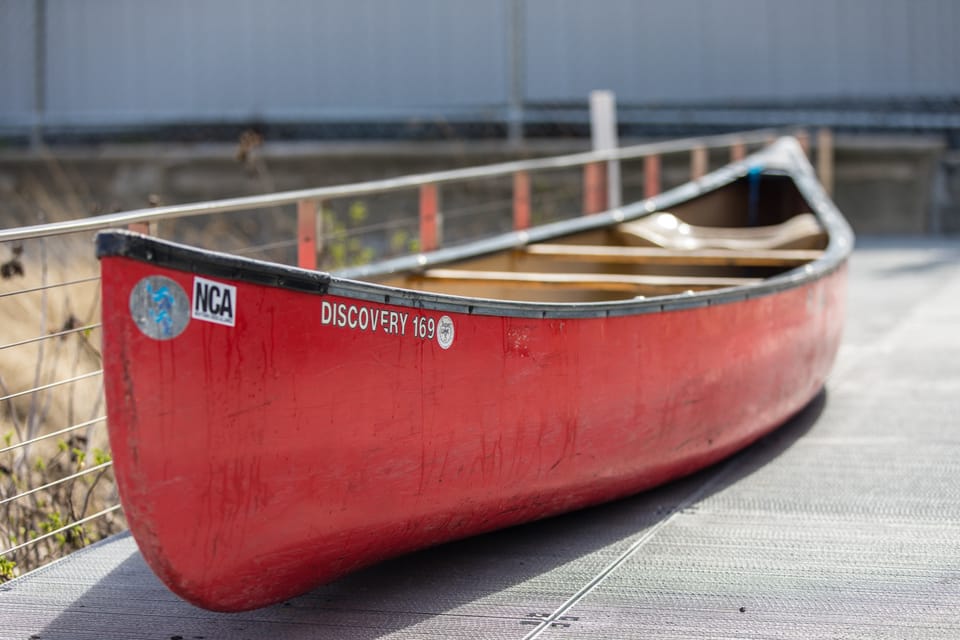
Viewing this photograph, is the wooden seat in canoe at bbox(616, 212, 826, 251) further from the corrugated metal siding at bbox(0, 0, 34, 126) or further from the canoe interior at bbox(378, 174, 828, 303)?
the corrugated metal siding at bbox(0, 0, 34, 126)

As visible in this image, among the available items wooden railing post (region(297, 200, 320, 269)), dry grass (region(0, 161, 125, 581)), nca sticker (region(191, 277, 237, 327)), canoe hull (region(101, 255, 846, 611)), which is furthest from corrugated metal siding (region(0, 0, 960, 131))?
nca sticker (region(191, 277, 237, 327))

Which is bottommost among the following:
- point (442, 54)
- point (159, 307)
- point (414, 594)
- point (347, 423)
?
point (414, 594)

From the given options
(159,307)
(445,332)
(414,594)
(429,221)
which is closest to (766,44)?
(429,221)

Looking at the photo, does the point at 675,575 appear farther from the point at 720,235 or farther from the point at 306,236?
the point at 720,235

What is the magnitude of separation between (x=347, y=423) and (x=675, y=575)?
123 cm

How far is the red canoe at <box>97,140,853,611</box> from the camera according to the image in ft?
10.7

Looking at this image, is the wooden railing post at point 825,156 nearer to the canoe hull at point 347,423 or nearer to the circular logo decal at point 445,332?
the canoe hull at point 347,423

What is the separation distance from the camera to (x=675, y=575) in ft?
13.3

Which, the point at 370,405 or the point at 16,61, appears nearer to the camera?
the point at 370,405

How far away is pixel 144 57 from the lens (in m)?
17.0

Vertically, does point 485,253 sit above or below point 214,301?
below

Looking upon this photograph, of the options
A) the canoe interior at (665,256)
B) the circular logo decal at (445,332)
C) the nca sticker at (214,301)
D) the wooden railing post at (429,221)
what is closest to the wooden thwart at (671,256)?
the canoe interior at (665,256)

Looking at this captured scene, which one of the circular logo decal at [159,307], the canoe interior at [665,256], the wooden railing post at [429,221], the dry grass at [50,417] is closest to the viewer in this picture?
the circular logo decal at [159,307]

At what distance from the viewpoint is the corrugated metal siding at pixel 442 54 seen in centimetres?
1540
